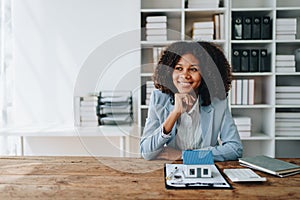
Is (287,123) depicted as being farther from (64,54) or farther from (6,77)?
(6,77)

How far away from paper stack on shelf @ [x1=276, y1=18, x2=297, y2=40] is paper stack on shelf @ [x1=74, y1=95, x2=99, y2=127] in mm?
1577

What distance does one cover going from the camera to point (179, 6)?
2.78m

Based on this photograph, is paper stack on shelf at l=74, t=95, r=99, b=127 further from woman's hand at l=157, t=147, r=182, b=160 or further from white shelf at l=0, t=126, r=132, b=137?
woman's hand at l=157, t=147, r=182, b=160

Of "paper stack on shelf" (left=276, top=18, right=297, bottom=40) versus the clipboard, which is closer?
the clipboard

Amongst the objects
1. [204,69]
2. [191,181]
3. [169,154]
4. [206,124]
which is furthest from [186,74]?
[191,181]

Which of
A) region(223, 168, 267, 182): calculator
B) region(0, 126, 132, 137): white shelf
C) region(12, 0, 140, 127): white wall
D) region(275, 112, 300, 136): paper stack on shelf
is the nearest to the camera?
region(223, 168, 267, 182): calculator

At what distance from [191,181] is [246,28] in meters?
1.81

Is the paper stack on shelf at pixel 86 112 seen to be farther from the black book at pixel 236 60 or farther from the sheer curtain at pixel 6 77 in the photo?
the black book at pixel 236 60

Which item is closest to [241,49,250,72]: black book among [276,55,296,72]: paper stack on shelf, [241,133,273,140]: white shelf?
[276,55,296,72]: paper stack on shelf

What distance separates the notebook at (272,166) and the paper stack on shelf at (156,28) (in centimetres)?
144

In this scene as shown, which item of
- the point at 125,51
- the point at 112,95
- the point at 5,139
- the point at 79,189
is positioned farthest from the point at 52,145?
the point at 79,189

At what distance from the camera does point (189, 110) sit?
5.67 feet

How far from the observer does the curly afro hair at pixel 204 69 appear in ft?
5.81

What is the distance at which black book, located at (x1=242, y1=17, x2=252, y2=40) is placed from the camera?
2.60 meters
